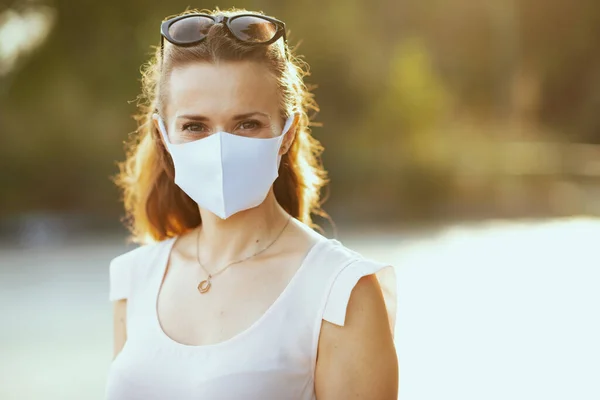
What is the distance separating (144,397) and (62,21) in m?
9.21

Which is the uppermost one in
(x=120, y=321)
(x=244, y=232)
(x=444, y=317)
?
(x=244, y=232)

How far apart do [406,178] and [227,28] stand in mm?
9315

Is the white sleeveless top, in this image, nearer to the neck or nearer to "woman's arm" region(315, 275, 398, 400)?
"woman's arm" region(315, 275, 398, 400)

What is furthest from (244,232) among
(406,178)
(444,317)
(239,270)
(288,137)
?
(406,178)

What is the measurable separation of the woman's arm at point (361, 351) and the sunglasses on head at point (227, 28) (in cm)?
49

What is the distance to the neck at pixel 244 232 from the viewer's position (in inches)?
67.9

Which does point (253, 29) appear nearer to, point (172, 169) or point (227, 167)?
point (227, 167)

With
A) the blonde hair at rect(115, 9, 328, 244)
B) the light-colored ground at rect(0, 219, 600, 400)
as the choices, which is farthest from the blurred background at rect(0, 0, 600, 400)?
the blonde hair at rect(115, 9, 328, 244)

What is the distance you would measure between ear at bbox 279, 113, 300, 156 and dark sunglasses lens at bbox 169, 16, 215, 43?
9.3 inches

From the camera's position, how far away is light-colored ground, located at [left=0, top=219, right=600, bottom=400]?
165 inches

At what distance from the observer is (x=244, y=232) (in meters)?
1.74

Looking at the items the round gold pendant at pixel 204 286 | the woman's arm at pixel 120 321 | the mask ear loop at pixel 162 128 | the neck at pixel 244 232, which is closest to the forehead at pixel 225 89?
the mask ear loop at pixel 162 128

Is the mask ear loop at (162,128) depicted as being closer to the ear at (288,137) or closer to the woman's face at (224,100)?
the woman's face at (224,100)

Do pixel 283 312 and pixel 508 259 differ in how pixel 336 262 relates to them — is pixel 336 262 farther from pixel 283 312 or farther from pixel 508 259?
pixel 508 259
